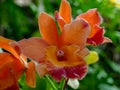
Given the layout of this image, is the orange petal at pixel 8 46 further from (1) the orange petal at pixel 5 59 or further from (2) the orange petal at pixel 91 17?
(2) the orange petal at pixel 91 17

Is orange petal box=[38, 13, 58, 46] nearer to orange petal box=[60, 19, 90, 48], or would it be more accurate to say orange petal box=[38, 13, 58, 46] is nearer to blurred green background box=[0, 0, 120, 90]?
orange petal box=[60, 19, 90, 48]

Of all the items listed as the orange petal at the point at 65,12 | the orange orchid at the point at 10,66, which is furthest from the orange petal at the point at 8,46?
the orange petal at the point at 65,12

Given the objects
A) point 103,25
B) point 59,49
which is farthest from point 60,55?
point 103,25

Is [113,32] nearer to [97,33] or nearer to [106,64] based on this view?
[106,64]

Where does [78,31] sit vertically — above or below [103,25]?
above

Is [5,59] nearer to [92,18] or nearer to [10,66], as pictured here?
[10,66]

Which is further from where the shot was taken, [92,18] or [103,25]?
[103,25]

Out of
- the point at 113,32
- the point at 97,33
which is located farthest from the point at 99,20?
the point at 113,32
